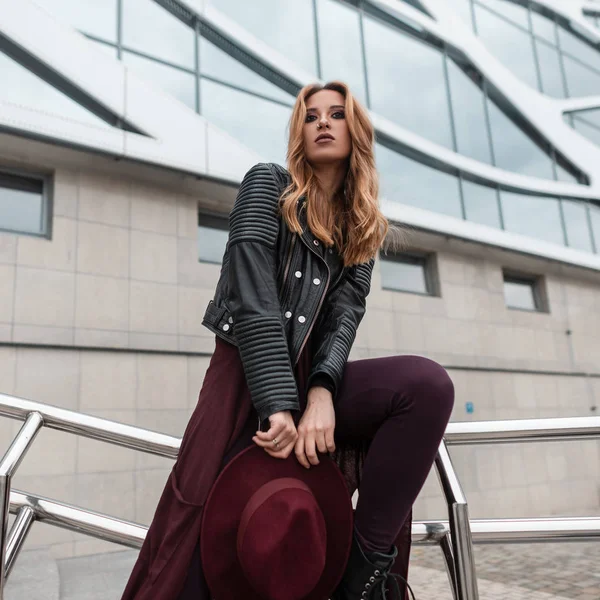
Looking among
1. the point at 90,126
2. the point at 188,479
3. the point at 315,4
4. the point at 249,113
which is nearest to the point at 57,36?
the point at 90,126

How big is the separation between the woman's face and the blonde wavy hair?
0.02 meters

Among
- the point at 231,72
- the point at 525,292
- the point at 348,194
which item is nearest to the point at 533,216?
the point at 525,292

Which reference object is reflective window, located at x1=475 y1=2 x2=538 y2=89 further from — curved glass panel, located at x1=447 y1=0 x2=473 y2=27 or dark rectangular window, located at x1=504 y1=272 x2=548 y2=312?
dark rectangular window, located at x1=504 y1=272 x2=548 y2=312

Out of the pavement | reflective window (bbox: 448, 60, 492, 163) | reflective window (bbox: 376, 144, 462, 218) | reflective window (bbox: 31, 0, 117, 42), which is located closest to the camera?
the pavement

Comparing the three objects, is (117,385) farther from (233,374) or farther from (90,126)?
(233,374)

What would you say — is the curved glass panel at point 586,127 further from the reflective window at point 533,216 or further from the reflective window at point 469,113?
the reflective window at point 469,113

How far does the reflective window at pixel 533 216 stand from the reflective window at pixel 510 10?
468 centimetres

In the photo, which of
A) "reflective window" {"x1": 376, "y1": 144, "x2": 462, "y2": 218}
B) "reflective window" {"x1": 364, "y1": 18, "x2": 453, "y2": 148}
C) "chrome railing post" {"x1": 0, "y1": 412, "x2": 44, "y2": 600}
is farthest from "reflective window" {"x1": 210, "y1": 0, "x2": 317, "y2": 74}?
"chrome railing post" {"x1": 0, "y1": 412, "x2": 44, "y2": 600}

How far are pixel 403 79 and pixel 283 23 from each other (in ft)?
9.07

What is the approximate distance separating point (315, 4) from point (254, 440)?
1077 cm

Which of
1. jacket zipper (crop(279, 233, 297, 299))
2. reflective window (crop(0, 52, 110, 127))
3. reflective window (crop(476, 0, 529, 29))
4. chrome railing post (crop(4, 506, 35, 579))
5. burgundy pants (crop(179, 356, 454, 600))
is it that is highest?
reflective window (crop(476, 0, 529, 29))

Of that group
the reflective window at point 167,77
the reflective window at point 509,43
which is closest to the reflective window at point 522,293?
the reflective window at point 509,43

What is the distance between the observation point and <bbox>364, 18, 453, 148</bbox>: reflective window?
11062 mm

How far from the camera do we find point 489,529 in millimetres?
1532
